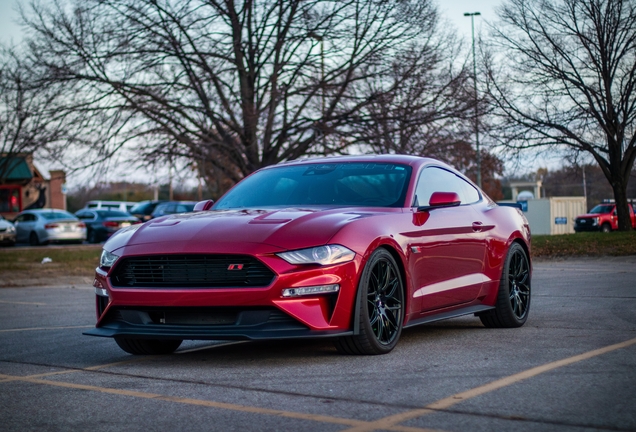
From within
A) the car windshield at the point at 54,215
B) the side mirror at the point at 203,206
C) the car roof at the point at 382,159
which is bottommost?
the car windshield at the point at 54,215

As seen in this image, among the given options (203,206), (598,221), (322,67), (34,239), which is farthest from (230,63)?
(598,221)

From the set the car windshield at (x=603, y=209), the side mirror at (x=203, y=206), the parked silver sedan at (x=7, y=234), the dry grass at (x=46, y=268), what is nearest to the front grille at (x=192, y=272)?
the side mirror at (x=203, y=206)

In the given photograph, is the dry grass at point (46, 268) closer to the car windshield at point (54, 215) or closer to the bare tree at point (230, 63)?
the bare tree at point (230, 63)

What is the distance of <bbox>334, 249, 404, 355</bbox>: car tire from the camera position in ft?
19.7

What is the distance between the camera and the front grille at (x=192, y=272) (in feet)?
19.0

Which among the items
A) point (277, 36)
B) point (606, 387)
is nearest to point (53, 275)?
point (277, 36)

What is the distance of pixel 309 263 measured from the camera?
579 cm

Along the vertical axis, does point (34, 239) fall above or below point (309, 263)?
below

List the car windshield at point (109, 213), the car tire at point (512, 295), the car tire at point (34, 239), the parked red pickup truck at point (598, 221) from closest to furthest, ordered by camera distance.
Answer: the car tire at point (512, 295)
the car tire at point (34, 239)
the car windshield at point (109, 213)
the parked red pickup truck at point (598, 221)

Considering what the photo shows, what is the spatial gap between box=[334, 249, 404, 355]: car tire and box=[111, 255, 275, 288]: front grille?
713 millimetres

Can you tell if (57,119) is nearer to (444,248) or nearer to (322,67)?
(322,67)

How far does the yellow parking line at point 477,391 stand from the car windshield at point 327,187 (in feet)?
6.00

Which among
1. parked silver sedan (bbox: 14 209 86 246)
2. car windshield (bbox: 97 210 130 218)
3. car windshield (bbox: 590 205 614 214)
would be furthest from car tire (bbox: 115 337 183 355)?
car windshield (bbox: 590 205 614 214)

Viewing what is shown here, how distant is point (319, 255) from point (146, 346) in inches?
68.7
